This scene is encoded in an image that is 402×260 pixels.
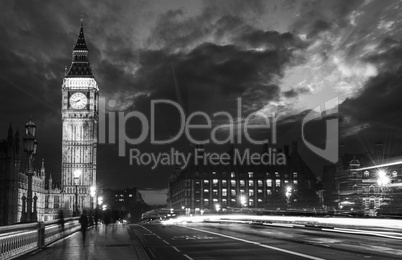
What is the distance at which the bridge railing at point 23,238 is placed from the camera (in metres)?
19.5

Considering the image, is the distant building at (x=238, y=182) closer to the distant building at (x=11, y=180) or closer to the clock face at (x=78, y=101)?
the clock face at (x=78, y=101)

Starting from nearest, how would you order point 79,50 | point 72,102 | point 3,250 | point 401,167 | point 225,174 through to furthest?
point 3,250, point 401,167, point 72,102, point 79,50, point 225,174

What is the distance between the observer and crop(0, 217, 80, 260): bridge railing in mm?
19527

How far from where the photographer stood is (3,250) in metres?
19.4

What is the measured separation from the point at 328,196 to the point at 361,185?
21.8 meters

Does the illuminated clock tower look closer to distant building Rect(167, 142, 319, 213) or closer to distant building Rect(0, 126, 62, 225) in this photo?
distant building Rect(0, 126, 62, 225)

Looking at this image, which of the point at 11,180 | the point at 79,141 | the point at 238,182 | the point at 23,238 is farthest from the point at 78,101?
the point at 23,238

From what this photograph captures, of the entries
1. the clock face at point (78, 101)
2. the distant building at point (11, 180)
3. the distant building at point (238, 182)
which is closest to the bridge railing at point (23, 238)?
the distant building at point (11, 180)

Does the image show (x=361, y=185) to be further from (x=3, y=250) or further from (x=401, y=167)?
(x=3, y=250)

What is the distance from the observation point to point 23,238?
22.8 meters

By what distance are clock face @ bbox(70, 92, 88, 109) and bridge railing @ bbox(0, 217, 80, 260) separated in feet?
447

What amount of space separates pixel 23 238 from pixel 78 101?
480 ft

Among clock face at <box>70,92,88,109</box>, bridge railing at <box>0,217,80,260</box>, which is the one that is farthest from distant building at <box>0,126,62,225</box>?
bridge railing at <box>0,217,80,260</box>

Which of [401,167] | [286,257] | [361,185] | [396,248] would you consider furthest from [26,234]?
[361,185]
